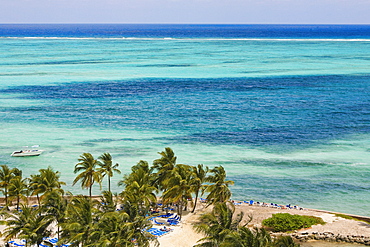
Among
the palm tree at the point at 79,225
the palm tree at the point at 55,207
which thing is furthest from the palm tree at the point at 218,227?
the palm tree at the point at 55,207

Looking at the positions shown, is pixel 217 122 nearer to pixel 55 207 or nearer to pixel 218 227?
pixel 55 207

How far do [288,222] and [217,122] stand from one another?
4124 centimetres

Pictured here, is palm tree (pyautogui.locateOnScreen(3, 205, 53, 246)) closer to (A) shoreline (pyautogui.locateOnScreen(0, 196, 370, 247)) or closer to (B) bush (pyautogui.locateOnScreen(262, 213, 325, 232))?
(A) shoreline (pyautogui.locateOnScreen(0, 196, 370, 247))

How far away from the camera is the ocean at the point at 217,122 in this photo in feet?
194

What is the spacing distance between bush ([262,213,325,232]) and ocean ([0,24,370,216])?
7766 millimetres

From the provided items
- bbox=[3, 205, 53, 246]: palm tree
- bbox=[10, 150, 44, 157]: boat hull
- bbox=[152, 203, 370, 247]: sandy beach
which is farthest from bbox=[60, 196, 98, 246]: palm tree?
bbox=[10, 150, 44, 157]: boat hull

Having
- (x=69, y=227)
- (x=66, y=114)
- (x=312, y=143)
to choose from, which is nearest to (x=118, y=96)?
(x=66, y=114)

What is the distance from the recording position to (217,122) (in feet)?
274

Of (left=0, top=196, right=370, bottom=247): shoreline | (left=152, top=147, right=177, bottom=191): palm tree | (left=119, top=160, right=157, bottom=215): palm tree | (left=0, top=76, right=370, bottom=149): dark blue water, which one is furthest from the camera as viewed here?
(left=0, top=76, right=370, bottom=149): dark blue water

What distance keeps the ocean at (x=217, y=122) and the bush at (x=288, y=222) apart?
7766 mm

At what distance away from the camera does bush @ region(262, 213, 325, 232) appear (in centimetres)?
4309

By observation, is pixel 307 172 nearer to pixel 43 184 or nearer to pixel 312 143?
pixel 312 143

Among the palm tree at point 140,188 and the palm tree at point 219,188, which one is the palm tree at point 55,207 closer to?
the palm tree at point 140,188

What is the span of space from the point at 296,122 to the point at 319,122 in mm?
4078
